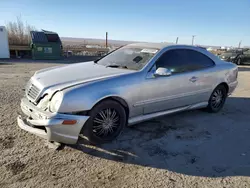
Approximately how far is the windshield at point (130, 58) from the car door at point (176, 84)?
23cm

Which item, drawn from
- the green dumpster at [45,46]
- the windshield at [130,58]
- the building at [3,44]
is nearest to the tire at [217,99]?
the windshield at [130,58]

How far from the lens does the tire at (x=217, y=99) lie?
4.95 metres

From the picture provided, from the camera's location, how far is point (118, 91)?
3.21m

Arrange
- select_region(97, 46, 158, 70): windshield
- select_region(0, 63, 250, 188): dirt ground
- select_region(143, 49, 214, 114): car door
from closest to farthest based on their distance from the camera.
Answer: select_region(0, 63, 250, 188): dirt ground → select_region(143, 49, 214, 114): car door → select_region(97, 46, 158, 70): windshield

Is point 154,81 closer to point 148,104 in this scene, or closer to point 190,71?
point 148,104

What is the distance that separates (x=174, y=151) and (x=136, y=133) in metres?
0.79

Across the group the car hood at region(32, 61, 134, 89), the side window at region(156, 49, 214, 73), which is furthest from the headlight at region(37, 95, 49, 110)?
the side window at region(156, 49, 214, 73)

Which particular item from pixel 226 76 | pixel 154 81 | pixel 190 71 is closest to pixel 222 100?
pixel 226 76

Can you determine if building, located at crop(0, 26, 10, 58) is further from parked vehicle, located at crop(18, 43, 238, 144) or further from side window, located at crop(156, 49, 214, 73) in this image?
side window, located at crop(156, 49, 214, 73)

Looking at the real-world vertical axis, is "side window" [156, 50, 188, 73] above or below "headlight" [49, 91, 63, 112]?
above

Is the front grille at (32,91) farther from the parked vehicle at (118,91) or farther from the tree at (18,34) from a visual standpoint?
the tree at (18,34)

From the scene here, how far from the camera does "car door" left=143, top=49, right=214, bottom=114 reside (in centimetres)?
367

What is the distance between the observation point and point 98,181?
2.50 metres

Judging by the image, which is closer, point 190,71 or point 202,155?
point 202,155
